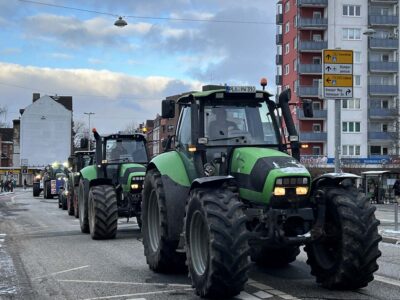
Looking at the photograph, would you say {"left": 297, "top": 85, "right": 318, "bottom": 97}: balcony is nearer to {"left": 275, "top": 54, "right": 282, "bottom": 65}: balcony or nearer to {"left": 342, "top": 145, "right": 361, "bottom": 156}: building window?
{"left": 342, "top": 145, "right": 361, "bottom": 156}: building window

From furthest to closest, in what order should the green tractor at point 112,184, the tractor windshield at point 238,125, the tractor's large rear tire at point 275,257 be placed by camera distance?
the green tractor at point 112,184 → the tractor's large rear tire at point 275,257 → the tractor windshield at point 238,125

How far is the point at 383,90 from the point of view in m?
71.6

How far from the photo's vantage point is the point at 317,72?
2771 inches

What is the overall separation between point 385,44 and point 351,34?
14.3ft

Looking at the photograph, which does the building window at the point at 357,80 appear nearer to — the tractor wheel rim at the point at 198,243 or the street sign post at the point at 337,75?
the street sign post at the point at 337,75

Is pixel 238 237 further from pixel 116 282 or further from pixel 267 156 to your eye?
pixel 116 282

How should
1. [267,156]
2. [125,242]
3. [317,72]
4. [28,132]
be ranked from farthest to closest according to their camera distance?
[28,132] → [317,72] → [125,242] → [267,156]

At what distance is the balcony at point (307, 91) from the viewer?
70.4 metres

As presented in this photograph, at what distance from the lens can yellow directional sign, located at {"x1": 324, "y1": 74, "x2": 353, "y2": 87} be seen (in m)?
16.4

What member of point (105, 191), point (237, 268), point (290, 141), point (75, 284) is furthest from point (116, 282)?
point (105, 191)

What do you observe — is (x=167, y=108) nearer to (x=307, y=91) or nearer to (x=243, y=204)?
(x=243, y=204)

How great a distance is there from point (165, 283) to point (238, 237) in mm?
2228

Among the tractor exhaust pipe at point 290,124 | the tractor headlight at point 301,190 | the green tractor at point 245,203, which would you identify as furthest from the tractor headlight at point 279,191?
the tractor exhaust pipe at point 290,124

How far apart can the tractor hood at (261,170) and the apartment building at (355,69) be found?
62.8 metres
